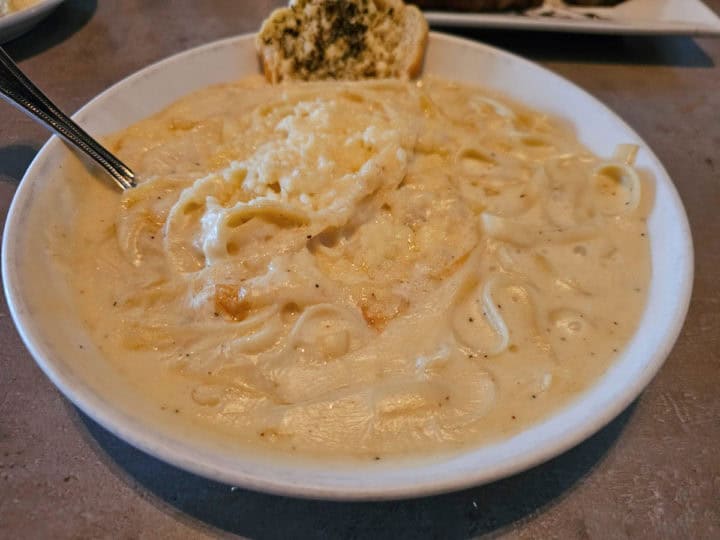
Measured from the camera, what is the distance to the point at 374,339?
2.06 meters

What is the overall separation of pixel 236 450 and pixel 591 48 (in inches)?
152

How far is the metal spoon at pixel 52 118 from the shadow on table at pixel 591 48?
2547 mm

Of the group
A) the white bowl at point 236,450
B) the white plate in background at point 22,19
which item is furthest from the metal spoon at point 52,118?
the white plate in background at point 22,19

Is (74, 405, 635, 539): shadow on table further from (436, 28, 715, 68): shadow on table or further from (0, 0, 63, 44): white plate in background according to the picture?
(436, 28, 715, 68): shadow on table

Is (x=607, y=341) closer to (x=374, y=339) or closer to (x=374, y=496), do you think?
(x=374, y=339)

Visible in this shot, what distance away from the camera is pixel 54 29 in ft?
13.9

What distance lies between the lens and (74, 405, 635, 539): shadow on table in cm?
181

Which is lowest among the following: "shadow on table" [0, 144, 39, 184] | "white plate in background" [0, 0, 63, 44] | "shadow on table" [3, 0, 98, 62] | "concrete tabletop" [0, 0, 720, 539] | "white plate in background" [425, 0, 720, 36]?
"concrete tabletop" [0, 0, 720, 539]

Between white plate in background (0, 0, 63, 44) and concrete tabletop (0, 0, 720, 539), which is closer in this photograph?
concrete tabletop (0, 0, 720, 539)

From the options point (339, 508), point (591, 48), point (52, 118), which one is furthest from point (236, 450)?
point (591, 48)

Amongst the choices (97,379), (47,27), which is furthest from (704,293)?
(47,27)

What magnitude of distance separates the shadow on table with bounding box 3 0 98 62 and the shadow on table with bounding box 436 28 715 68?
2.64 metres

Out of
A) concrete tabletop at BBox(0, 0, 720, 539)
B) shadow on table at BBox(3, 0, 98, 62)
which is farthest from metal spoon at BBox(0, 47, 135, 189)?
shadow on table at BBox(3, 0, 98, 62)

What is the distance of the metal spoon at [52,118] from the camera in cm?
247
